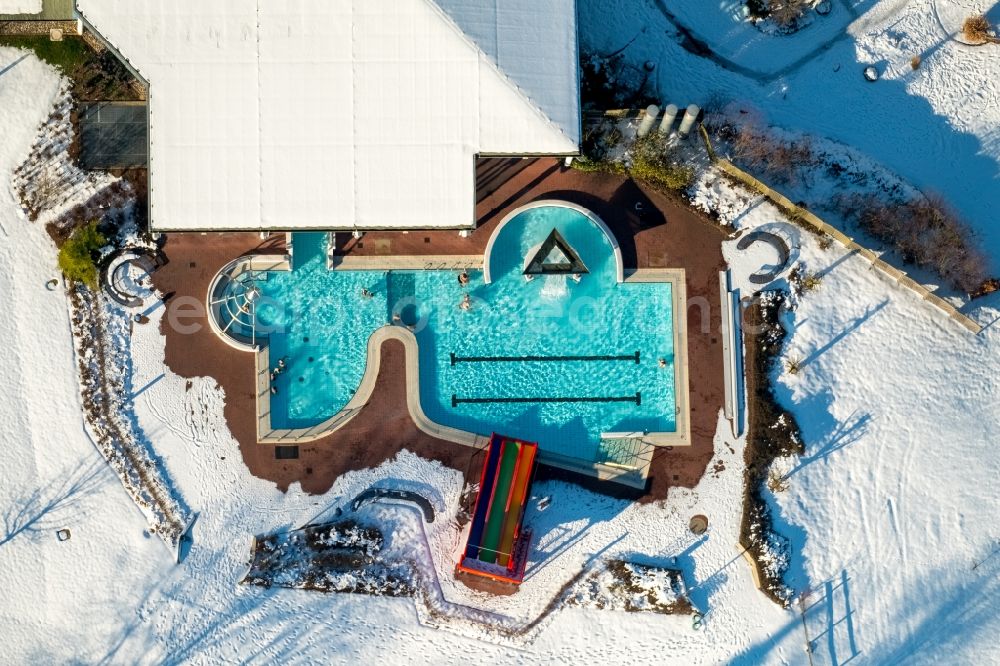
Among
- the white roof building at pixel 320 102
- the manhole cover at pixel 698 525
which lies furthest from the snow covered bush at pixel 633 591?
the white roof building at pixel 320 102

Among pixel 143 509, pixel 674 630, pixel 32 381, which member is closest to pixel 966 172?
pixel 674 630

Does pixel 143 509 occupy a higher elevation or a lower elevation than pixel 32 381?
lower

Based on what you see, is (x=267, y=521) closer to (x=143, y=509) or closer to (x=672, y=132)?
(x=143, y=509)

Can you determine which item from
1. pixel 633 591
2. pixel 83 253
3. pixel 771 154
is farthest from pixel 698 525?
pixel 83 253

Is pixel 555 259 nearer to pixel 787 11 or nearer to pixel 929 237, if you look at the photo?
pixel 787 11

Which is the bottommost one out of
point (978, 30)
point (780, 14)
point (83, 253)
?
point (83, 253)

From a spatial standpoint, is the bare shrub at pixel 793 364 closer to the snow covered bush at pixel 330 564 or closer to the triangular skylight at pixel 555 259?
the triangular skylight at pixel 555 259
